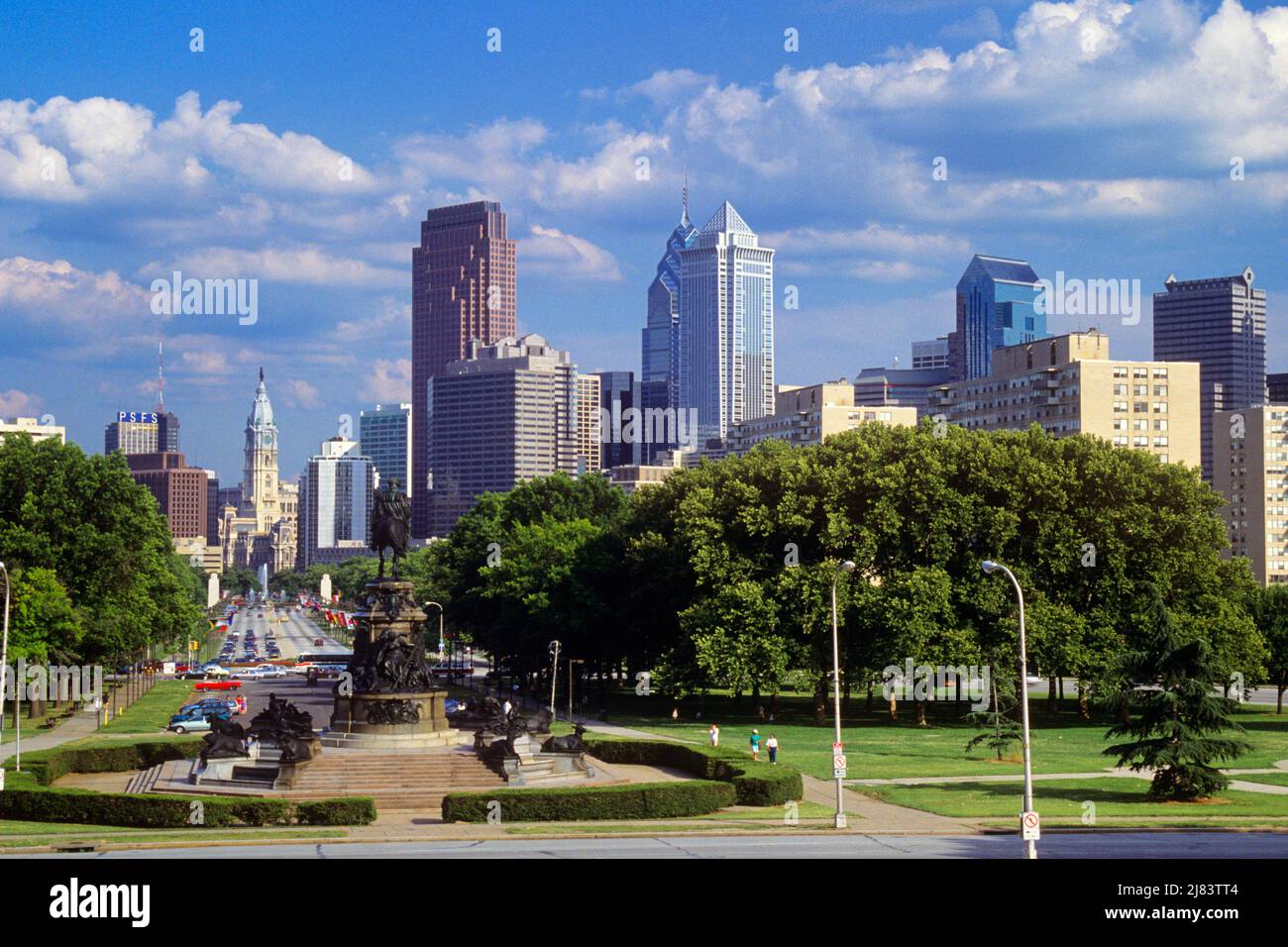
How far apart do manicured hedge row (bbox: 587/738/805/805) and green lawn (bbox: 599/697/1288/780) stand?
194 inches

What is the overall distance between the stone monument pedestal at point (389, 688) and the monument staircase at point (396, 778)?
A: 3222 millimetres

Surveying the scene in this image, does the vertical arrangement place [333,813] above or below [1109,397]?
below

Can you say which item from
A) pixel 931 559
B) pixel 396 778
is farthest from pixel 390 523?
pixel 931 559

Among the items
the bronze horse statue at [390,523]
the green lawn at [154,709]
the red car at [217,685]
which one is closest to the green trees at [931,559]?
the bronze horse statue at [390,523]

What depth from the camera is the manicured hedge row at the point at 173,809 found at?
45406 millimetres

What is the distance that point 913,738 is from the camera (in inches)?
3019

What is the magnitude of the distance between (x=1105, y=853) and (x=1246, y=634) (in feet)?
155

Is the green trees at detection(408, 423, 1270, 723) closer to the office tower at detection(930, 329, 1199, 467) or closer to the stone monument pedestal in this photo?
the stone monument pedestal

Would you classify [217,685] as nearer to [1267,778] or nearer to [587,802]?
[587,802]

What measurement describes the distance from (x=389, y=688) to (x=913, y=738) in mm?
29306

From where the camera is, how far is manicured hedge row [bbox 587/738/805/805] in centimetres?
5134

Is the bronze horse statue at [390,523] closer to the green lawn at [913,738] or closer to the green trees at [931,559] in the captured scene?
the green lawn at [913,738]
